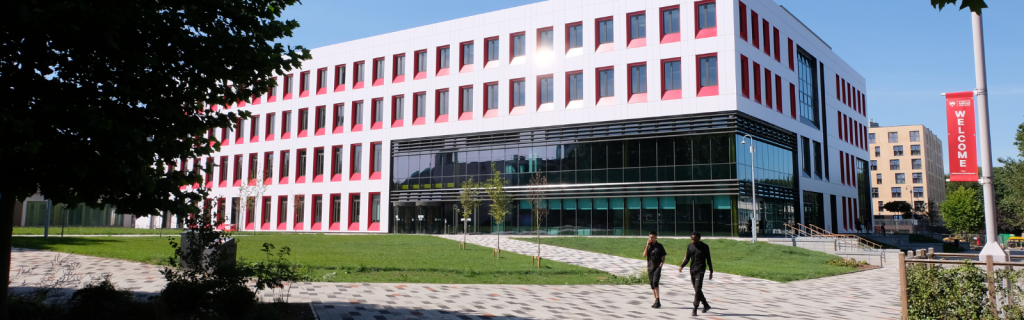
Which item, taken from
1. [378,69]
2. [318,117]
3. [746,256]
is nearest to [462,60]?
[378,69]

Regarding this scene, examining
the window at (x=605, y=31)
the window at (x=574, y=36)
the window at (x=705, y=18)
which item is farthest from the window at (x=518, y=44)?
the window at (x=705, y=18)

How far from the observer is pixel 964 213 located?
7181cm

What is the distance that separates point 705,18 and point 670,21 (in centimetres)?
199

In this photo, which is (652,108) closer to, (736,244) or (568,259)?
(736,244)

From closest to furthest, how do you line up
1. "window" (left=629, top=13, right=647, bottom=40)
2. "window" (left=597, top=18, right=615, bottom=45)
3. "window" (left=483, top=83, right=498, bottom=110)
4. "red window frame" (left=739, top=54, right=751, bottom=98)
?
"red window frame" (left=739, top=54, right=751, bottom=98) → "window" (left=629, top=13, right=647, bottom=40) → "window" (left=597, top=18, right=615, bottom=45) → "window" (left=483, top=83, right=498, bottom=110)

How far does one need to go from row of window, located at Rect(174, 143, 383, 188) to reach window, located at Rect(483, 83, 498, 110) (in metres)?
9.80

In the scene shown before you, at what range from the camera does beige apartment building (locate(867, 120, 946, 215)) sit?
115m

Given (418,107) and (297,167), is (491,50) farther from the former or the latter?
(297,167)

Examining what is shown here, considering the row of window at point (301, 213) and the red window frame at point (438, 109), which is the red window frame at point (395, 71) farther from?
the row of window at point (301, 213)

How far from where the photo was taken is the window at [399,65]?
47.5m

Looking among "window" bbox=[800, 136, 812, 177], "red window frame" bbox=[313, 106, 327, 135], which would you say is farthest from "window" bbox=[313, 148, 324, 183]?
"window" bbox=[800, 136, 812, 177]

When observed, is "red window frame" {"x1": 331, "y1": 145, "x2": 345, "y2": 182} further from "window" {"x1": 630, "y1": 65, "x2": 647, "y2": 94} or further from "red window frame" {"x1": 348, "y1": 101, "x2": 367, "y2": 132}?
"window" {"x1": 630, "y1": 65, "x2": 647, "y2": 94}

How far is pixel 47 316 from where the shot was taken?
9.00 metres

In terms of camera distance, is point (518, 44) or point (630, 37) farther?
point (518, 44)
